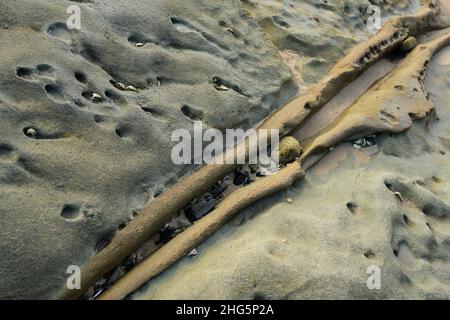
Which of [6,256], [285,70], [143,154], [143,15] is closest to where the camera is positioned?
[6,256]

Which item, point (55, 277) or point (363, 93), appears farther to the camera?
point (363, 93)

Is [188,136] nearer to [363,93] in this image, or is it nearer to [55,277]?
[55,277]

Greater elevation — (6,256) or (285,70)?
(285,70)

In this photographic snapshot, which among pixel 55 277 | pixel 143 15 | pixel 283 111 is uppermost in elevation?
pixel 143 15

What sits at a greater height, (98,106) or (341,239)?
(98,106)

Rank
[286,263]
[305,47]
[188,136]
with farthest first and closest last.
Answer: [305,47]
[188,136]
[286,263]

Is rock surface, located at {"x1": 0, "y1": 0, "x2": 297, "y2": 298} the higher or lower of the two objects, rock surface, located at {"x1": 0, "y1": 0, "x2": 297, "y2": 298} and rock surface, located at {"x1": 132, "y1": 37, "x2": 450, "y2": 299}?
the higher

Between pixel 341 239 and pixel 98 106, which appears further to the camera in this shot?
pixel 98 106

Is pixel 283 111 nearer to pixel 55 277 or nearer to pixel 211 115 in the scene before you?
pixel 211 115

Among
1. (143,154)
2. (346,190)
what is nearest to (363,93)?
(346,190)

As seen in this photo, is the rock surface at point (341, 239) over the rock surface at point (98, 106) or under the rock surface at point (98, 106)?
under
